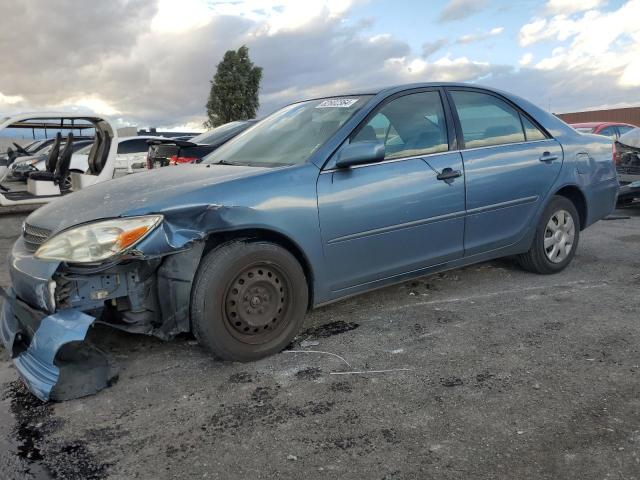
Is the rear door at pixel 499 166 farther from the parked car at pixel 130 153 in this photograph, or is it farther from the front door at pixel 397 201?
the parked car at pixel 130 153

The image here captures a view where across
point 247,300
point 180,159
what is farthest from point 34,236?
point 180,159

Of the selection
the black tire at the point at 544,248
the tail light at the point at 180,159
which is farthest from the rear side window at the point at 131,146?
the black tire at the point at 544,248

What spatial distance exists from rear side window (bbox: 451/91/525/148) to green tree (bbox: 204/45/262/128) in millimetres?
28008

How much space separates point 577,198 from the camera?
492cm

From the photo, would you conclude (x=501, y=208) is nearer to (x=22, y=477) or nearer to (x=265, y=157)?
(x=265, y=157)

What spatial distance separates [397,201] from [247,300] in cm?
121

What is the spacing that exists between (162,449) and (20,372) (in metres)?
0.98

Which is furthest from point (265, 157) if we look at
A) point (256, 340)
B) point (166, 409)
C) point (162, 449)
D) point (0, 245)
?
point (0, 245)

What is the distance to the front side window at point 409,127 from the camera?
372cm

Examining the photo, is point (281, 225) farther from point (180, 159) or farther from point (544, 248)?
point (180, 159)

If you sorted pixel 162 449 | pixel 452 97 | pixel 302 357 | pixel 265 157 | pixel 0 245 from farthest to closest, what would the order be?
pixel 0 245 < pixel 452 97 < pixel 265 157 < pixel 302 357 < pixel 162 449

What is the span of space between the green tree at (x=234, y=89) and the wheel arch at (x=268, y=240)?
2904cm

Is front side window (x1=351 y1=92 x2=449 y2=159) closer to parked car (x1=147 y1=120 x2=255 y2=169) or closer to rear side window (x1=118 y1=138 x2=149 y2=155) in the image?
parked car (x1=147 y1=120 x2=255 y2=169)

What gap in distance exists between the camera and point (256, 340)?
3.19 m
